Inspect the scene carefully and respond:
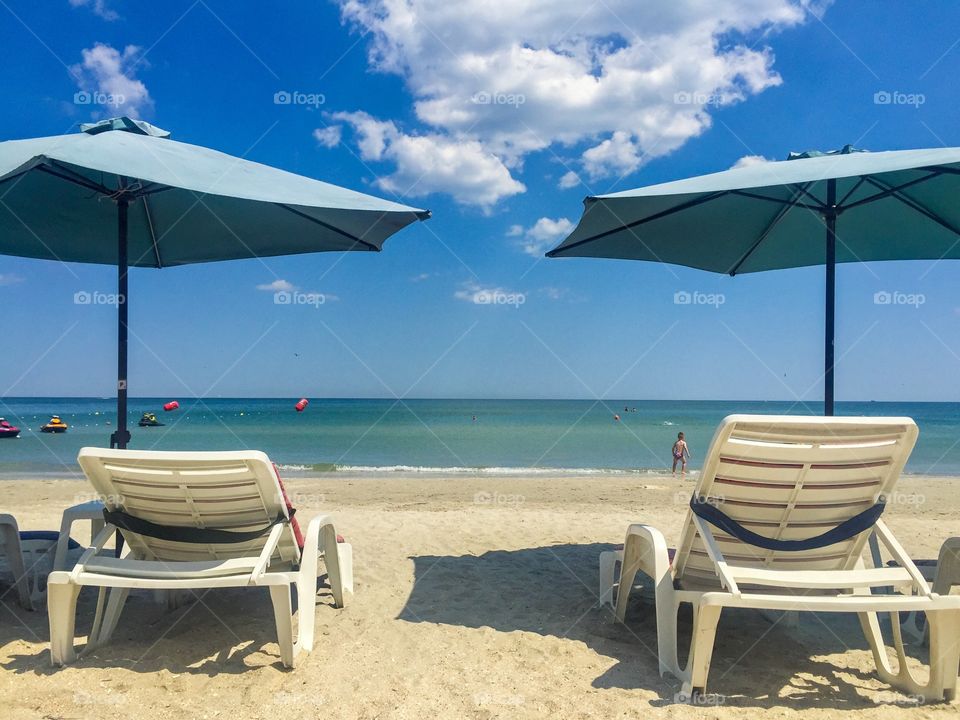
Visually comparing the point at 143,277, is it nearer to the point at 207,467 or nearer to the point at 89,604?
the point at 89,604

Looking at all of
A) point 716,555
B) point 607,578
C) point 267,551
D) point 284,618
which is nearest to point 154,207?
point 267,551

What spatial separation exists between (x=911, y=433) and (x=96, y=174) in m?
4.27

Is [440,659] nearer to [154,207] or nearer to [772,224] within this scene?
[154,207]

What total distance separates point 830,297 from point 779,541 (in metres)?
2.30

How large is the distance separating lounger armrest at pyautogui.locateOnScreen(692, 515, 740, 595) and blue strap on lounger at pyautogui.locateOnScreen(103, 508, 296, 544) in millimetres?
1600

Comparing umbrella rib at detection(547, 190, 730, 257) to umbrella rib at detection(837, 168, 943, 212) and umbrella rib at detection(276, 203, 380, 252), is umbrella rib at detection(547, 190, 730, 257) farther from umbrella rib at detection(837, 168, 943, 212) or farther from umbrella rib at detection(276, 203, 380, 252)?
umbrella rib at detection(276, 203, 380, 252)

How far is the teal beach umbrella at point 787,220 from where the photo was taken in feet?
11.5

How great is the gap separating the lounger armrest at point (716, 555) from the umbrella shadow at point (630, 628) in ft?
1.39

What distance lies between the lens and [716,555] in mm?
2381

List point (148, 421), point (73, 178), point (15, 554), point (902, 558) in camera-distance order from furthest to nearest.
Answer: point (148, 421), point (73, 178), point (15, 554), point (902, 558)

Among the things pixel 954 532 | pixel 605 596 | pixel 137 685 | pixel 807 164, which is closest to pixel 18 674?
pixel 137 685

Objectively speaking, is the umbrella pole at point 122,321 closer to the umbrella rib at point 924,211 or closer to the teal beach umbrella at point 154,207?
the teal beach umbrella at point 154,207

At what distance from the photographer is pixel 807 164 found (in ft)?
10.9

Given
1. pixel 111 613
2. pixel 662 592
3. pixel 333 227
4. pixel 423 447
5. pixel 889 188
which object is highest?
pixel 889 188
